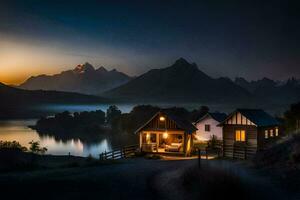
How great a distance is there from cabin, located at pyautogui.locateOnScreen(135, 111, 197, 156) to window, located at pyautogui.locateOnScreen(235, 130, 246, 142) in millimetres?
5520

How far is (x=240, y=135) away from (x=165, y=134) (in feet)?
30.1

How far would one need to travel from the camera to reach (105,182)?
1827 centimetres

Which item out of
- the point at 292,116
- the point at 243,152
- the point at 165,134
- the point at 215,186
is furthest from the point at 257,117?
the point at 215,186

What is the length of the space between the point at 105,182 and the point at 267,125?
2909cm

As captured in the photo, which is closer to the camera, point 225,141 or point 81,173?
point 81,173

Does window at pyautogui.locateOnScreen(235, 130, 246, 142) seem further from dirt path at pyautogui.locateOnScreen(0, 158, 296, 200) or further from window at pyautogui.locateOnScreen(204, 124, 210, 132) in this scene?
dirt path at pyautogui.locateOnScreen(0, 158, 296, 200)

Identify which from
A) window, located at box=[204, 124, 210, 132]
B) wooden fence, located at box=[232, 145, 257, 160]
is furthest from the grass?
window, located at box=[204, 124, 210, 132]

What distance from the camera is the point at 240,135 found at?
41.4 metres

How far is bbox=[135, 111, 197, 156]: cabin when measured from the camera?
41.0 m

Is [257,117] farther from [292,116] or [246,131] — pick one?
[292,116]

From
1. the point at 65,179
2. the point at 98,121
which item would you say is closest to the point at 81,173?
the point at 65,179

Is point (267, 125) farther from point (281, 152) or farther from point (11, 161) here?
point (11, 161)

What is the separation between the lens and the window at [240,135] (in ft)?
135

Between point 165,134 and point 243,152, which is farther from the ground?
point 165,134
